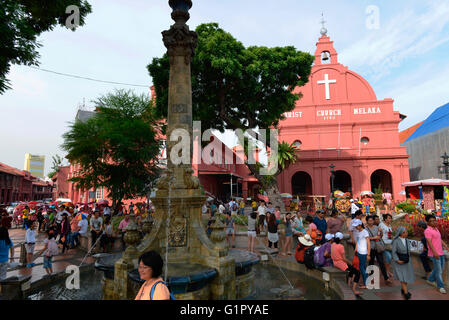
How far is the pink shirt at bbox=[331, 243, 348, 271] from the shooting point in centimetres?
609

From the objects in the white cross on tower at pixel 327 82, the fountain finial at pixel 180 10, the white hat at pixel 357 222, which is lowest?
Result: the white hat at pixel 357 222

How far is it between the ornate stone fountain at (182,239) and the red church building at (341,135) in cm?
2591

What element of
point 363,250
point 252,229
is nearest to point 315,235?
point 252,229

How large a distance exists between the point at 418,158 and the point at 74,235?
41067 mm

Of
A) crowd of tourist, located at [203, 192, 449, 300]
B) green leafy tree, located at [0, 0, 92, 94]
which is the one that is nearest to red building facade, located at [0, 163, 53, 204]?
green leafy tree, located at [0, 0, 92, 94]

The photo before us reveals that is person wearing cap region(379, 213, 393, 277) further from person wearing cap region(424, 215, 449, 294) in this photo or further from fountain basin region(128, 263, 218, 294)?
fountain basin region(128, 263, 218, 294)

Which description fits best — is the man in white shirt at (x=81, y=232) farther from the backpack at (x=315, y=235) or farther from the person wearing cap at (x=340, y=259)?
the person wearing cap at (x=340, y=259)

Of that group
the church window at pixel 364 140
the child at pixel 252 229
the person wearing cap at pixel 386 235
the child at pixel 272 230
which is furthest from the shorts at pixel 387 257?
the church window at pixel 364 140

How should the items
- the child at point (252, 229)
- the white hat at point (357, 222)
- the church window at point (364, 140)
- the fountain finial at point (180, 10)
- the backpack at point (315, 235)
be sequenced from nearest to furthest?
the white hat at point (357, 222)
the fountain finial at point (180, 10)
the backpack at point (315, 235)
the child at point (252, 229)
the church window at point (364, 140)

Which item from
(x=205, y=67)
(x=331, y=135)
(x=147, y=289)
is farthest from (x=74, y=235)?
(x=331, y=135)

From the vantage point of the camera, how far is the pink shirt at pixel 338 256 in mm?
6086

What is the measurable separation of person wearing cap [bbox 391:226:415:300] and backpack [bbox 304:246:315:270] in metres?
2.01

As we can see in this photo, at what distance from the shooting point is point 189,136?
6.51m
